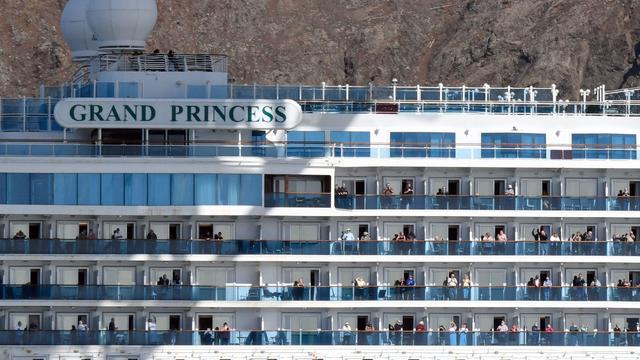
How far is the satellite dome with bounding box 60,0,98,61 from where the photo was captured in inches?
3445

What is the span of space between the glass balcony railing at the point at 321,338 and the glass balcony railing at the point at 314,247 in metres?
2.47

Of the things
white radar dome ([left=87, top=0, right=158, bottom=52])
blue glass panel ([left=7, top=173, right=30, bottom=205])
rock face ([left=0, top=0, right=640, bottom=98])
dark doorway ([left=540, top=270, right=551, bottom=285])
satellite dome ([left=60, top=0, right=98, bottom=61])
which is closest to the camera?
blue glass panel ([left=7, top=173, right=30, bottom=205])

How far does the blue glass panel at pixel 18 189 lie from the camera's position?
246ft

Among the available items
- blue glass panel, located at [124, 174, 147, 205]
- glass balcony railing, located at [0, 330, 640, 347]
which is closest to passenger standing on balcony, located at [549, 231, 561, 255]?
glass balcony railing, located at [0, 330, 640, 347]

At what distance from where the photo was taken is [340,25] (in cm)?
17750

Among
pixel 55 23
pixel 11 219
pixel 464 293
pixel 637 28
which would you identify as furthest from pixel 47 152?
pixel 637 28

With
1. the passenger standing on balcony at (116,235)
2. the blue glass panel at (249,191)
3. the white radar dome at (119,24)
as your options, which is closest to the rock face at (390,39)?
the white radar dome at (119,24)

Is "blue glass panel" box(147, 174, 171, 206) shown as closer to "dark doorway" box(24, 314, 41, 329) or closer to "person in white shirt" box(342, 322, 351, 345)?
"dark doorway" box(24, 314, 41, 329)

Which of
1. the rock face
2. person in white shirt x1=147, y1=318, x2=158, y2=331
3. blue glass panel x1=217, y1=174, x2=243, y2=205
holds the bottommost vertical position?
person in white shirt x1=147, y1=318, x2=158, y2=331

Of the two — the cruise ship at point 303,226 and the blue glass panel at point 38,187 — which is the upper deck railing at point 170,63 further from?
the blue glass panel at point 38,187

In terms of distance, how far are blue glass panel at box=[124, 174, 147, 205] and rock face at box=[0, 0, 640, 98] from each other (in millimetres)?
92342

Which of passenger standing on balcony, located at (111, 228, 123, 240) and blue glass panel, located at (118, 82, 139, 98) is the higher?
blue glass panel, located at (118, 82, 139, 98)

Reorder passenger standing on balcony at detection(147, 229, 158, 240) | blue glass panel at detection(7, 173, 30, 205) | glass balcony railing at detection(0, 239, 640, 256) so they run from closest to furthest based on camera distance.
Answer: blue glass panel at detection(7, 173, 30, 205)
glass balcony railing at detection(0, 239, 640, 256)
passenger standing on balcony at detection(147, 229, 158, 240)

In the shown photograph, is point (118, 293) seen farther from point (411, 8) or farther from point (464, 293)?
point (411, 8)
